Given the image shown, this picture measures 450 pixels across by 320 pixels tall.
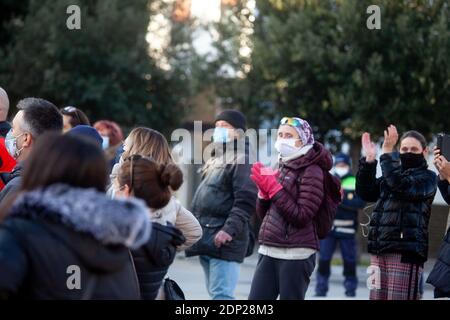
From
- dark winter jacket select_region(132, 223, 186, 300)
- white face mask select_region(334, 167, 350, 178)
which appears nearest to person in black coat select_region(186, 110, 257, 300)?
dark winter jacket select_region(132, 223, 186, 300)

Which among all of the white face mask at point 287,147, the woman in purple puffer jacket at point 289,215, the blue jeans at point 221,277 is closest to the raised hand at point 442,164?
the woman in purple puffer jacket at point 289,215

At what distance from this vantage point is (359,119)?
58.5ft

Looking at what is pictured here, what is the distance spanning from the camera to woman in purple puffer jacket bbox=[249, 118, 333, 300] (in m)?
7.06

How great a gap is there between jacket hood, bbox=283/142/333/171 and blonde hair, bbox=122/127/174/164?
3.80ft

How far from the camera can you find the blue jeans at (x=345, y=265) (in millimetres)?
12820

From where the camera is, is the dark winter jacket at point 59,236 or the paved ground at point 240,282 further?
the paved ground at point 240,282

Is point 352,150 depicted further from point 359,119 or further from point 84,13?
point 84,13

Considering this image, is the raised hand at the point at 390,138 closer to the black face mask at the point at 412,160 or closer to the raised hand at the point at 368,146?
the raised hand at the point at 368,146

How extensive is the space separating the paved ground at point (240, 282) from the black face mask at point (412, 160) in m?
4.19

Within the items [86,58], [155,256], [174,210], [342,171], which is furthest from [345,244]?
[86,58]

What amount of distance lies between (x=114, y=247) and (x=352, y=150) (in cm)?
1689

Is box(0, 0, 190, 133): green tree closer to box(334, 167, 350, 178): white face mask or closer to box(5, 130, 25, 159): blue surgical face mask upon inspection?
box(334, 167, 350, 178): white face mask

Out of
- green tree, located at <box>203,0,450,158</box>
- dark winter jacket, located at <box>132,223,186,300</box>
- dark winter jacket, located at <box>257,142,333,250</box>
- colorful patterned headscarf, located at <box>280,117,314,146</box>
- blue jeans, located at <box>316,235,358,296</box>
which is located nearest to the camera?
dark winter jacket, located at <box>132,223,186,300</box>
